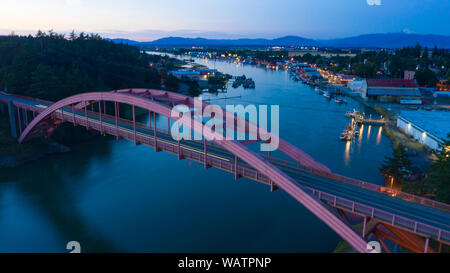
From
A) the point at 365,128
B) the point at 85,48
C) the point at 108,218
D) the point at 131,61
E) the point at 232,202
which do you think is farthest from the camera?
the point at 131,61

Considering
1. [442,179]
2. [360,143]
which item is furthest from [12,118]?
[360,143]

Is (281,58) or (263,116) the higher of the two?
(281,58)

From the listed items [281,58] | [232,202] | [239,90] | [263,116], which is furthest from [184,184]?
[281,58]

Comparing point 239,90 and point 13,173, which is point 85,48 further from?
point 13,173

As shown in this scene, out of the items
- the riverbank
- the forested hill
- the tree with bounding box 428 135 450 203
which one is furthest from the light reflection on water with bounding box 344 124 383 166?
the forested hill

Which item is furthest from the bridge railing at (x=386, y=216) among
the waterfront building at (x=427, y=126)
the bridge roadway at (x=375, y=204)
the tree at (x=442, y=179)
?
the waterfront building at (x=427, y=126)

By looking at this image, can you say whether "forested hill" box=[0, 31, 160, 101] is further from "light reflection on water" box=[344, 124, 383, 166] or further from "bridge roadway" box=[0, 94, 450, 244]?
"light reflection on water" box=[344, 124, 383, 166]

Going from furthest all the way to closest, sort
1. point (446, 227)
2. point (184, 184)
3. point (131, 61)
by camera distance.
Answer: point (131, 61) < point (184, 184) < point (446, 227)

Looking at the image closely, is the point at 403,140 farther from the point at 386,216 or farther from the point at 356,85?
the point at 356,85

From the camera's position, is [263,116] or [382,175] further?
[263,116]
